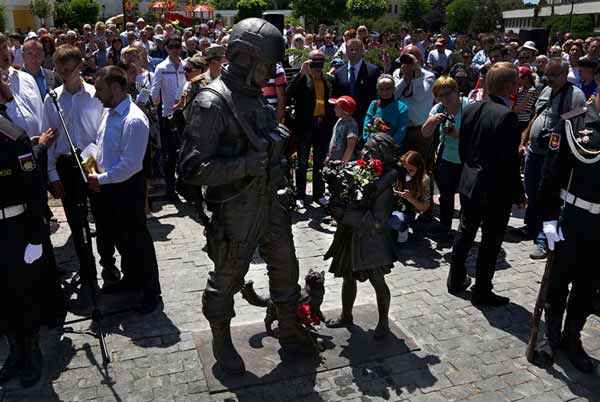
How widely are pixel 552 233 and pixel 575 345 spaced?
988 mm

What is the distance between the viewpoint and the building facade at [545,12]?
46294 mm

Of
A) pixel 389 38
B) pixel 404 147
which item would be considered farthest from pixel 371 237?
pixel 389 38

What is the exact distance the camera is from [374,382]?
4371 mm

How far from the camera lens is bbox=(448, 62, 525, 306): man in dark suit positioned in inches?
209

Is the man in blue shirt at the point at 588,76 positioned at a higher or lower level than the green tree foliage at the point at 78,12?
higher

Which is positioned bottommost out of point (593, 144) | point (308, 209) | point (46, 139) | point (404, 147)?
point (308, 209)

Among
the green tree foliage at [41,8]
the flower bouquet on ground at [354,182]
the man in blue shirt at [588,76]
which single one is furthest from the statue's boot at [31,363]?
the green tree foliage at [41,8]

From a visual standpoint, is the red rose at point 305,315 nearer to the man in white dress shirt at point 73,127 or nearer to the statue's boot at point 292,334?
the statue's boot at point 292,334

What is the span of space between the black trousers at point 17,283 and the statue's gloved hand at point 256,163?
1.89 m

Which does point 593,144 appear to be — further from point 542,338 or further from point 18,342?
point 18,342

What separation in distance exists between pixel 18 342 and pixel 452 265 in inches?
158

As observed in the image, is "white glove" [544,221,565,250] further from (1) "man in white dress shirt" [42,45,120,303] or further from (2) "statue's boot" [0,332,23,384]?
(2) "statue's boot" [0,332,23,384]

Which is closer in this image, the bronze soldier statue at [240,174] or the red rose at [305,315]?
the bronze soldier statue at [240,174]

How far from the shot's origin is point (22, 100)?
230 inches
